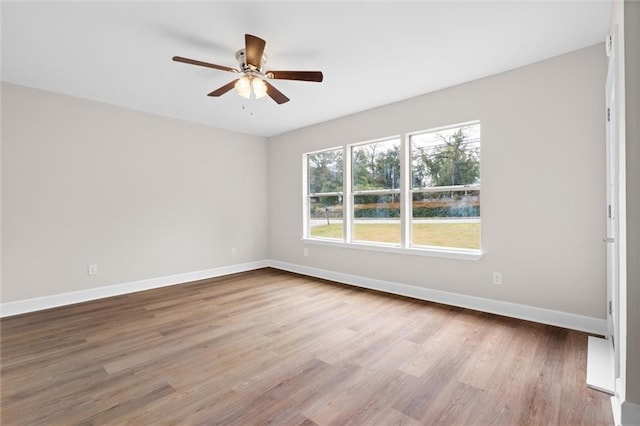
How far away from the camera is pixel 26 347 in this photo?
99.8 inches

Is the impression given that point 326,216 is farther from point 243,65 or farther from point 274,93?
point 243,65

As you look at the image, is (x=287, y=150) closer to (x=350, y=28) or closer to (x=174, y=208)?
(x=174, y=208)

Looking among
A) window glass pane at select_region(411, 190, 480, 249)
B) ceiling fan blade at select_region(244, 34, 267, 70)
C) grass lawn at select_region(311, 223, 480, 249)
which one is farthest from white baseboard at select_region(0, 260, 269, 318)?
ceiling fan blade at select_region(244, 34, 267, 70)

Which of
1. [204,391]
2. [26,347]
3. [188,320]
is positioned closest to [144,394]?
[204,391]

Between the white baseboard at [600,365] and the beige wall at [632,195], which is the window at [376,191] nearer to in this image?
the white baseboard at [600,365]

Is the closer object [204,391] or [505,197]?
[204,391]

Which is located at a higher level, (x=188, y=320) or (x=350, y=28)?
(x=350, y=28)

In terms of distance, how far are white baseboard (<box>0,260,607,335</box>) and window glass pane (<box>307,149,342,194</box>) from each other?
1.46 meters

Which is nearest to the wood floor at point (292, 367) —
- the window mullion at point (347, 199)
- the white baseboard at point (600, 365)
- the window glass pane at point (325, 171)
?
the white baseboard at point (600, 365)

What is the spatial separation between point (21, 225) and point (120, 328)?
1.86m

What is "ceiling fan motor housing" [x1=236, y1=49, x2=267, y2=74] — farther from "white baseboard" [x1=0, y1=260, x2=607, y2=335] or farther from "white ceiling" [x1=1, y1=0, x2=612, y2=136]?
"white baseboard" [x1=0, y1=260, x2=607, y2=335]

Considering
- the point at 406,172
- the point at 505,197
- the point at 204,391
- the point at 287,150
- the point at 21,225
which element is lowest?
the point at 204,391

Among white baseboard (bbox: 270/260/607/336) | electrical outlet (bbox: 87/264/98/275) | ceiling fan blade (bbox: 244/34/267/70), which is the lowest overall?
white baseboard (bbox: 270/260/607/336)

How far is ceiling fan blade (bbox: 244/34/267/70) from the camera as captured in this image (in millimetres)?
2164
